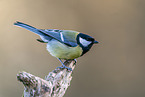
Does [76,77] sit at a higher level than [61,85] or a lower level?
lower

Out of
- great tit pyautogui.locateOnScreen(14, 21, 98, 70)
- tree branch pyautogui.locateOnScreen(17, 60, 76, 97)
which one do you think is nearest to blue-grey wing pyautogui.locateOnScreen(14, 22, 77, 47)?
great tit pyautogui.locateOnScreen(14, 21, 98, 70)

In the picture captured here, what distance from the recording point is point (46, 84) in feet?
2.92

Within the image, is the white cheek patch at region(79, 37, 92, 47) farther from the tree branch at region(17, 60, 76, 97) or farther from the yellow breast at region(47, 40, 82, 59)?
the tree branch at region(17, 60, 76, 97)

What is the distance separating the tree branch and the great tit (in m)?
0.12

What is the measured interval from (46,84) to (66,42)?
38 centimetres

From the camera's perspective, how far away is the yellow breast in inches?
46.1

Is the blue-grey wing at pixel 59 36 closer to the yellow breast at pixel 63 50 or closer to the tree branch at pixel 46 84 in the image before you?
the yellow breast at pixel 63 50

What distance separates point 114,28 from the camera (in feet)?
6.82

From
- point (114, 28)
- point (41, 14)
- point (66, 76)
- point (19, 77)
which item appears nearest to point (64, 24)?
point (41, 14)

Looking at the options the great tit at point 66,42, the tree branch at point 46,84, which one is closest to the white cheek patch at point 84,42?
the great tit at point 66,42

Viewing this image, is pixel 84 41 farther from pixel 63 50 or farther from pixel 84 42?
pixel 63 50

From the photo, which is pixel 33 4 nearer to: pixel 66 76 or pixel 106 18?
pixel 106 18

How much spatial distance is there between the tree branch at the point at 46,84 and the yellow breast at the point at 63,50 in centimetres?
10

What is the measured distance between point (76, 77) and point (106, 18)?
0.73 meters
